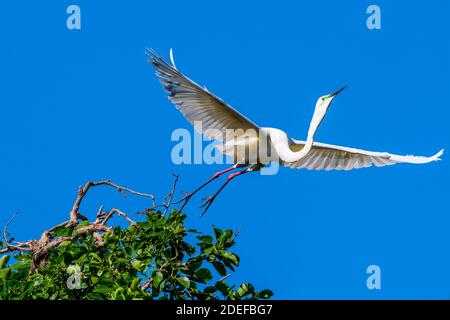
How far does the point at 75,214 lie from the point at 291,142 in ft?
9.81

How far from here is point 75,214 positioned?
23.8 feet

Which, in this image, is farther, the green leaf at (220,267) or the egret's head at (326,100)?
the egret's head at (326,100)

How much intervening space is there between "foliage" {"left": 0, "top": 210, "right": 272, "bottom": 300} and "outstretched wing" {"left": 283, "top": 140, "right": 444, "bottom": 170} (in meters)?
3.04

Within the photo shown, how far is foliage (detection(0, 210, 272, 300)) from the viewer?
255 inches

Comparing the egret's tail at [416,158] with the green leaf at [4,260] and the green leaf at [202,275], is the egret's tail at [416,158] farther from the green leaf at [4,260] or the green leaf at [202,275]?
the green leaf at [4,260]

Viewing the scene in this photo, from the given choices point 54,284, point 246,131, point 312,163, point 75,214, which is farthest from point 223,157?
point 54,284

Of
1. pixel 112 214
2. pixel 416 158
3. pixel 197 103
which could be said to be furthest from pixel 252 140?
pixel 112 214

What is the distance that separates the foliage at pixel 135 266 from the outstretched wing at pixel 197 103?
197 centimetres

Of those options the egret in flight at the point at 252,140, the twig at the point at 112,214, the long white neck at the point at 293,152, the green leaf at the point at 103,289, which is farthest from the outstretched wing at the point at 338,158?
the green leaf at the point at 103,289

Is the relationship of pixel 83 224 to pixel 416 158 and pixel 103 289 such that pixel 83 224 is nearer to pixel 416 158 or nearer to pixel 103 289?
pixel 103 289

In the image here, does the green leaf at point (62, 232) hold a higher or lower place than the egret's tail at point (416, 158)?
lower

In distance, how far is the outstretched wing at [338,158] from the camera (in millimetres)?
9789
